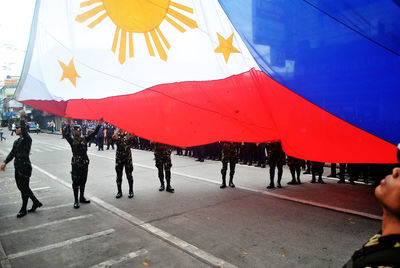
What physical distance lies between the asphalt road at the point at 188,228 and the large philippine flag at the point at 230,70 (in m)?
1.76

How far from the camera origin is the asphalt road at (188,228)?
12.7 feet

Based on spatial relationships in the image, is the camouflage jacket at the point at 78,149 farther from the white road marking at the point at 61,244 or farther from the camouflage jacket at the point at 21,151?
the white road marking at the point at 61,244

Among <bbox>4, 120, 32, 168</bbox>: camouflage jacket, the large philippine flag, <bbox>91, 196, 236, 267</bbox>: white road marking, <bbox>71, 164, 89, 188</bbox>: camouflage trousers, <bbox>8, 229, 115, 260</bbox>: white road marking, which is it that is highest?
the large philippine flag

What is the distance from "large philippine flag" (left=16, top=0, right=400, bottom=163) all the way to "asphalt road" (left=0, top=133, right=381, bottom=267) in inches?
69.5

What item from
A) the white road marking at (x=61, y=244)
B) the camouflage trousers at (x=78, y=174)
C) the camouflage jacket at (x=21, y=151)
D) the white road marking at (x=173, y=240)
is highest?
the camouflage jacket at (x=21, y=151)

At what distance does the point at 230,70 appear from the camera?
12.0 ft

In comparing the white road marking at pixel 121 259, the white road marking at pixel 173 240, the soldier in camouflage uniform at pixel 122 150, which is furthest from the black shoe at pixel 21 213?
the white road marking at pixel 121 259

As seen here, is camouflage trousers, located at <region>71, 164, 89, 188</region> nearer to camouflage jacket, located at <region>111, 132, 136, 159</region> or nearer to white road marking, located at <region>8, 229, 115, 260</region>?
camouflage jacket, located at <region>111, 132, 136, 159</region>

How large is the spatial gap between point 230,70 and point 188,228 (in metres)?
3.10

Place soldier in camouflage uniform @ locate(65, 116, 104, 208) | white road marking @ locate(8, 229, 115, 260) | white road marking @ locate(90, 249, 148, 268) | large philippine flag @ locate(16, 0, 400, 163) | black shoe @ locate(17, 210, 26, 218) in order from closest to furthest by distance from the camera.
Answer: large philippine flag @ locate(16, 0, 400, 163) < white road marking @ locate(90, 249, 148, 268) < white road marking @ locate(8, 229, 115, 260) < black shoe @ locate(17, 210, 26, 218) < soldier in camouflage uniform @ locate(65, 116, 104, 208)

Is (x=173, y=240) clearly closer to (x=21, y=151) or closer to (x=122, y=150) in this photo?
(x=122, y=150)

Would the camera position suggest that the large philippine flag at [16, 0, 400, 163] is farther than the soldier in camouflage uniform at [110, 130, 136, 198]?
No

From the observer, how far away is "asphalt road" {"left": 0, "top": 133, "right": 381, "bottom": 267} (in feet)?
12.7

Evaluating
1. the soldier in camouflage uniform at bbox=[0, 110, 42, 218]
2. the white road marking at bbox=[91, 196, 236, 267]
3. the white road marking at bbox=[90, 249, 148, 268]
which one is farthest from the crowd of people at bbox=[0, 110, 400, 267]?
the white road marking at bbox=[90, 249, 148, 268]
